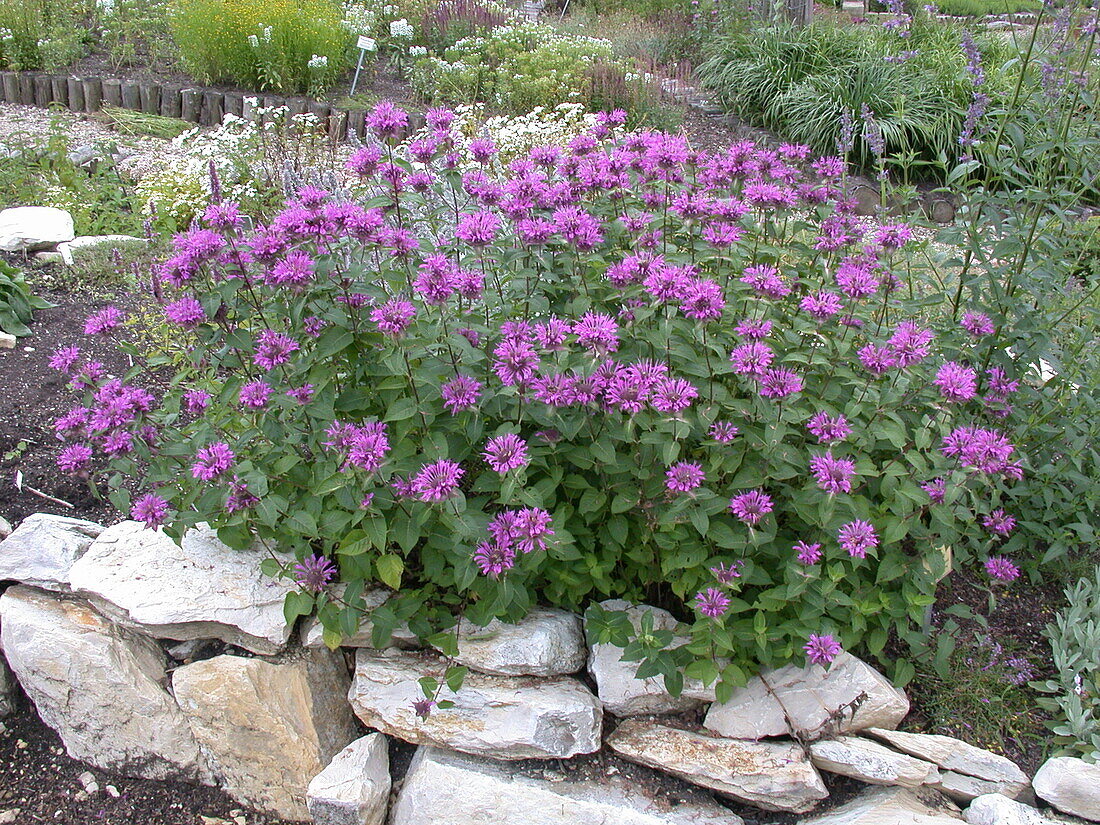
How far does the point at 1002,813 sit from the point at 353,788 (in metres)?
1.71

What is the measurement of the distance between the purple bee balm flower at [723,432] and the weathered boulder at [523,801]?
3.39ft

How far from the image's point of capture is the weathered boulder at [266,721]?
8.81 ft

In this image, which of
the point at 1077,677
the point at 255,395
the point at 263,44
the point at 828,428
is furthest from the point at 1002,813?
the point at 263,44

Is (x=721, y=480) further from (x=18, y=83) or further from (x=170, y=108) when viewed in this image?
(x=18, y=83)

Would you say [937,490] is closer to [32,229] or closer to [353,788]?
[353,788]

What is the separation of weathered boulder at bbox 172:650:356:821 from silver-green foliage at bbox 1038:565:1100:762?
6.92 feet

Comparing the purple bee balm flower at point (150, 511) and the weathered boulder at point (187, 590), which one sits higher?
the purple bee balm flower at point (150, 511)

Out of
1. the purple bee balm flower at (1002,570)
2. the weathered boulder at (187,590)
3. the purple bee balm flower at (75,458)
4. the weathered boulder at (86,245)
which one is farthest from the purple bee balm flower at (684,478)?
the weathered boulder at (86,245)

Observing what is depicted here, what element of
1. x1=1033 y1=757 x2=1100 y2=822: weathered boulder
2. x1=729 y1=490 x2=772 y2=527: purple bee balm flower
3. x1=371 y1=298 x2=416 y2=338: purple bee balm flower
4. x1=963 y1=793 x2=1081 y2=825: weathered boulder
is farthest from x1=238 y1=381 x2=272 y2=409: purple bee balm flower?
x1=1033 y1=757 x2=1100 y2=822: weathered boulder

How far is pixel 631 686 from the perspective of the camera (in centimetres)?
260

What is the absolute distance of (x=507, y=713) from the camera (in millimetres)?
2525

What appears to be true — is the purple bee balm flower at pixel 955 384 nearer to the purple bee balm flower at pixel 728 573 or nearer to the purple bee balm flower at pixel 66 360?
the purple bee balm flower at pixel 728 573

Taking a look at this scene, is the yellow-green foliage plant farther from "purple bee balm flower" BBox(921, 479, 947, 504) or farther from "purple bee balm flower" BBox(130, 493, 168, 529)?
"purple bee balm flower" BBox(921, 479, 947, 504)

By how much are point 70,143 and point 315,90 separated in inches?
87.4
